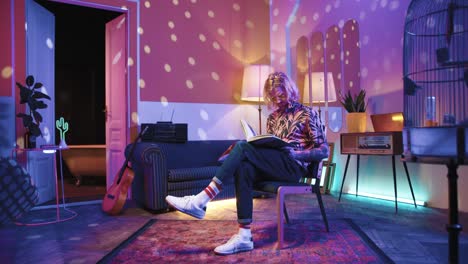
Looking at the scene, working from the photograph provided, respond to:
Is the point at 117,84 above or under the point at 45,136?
above

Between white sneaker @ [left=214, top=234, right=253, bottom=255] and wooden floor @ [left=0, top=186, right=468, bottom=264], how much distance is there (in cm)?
69

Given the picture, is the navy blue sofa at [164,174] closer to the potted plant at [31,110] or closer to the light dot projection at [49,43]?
the potted plant at [31,110]

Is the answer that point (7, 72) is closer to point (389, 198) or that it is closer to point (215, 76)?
point (215, 76)

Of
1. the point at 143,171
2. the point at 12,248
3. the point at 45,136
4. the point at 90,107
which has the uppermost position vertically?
the point at 90,107

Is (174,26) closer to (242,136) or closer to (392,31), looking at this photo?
(242,136)

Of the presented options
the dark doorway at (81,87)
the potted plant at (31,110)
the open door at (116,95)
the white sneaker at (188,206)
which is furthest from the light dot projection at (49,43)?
the white sneaker at (188,206)

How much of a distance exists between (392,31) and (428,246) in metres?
2.34

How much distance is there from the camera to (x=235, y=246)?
2.12 metres

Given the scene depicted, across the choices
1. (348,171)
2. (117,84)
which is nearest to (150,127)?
(117,84)

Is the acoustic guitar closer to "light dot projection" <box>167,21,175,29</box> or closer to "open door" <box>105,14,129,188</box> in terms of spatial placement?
"open door" <box>105,14,129,188</box>

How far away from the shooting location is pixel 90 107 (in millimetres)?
6992

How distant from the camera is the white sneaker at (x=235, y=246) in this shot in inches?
82.7

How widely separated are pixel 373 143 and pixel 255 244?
176 centimetres

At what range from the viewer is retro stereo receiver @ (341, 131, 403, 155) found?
10.8ft
